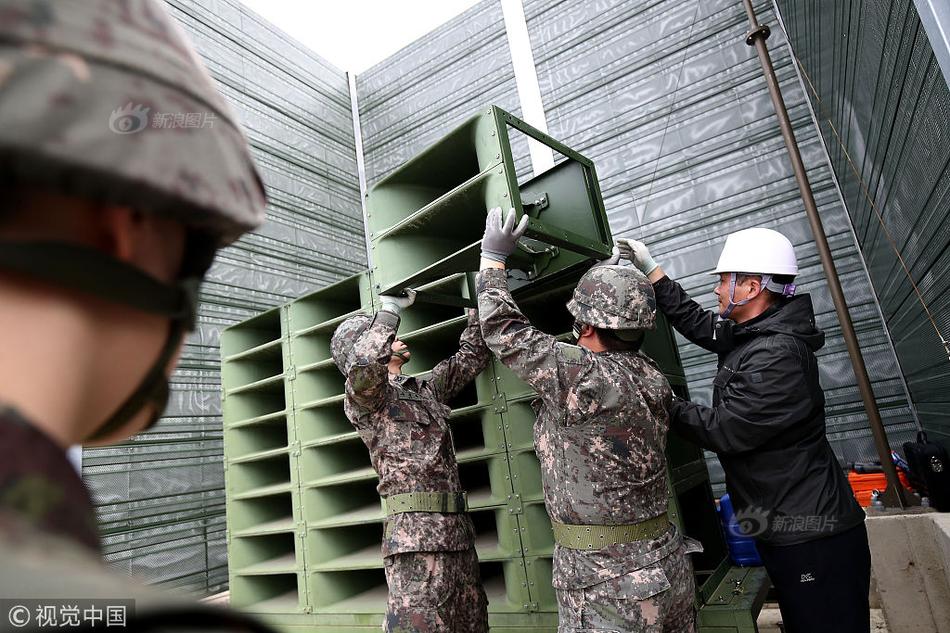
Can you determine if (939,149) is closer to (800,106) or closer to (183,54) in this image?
(183,54)

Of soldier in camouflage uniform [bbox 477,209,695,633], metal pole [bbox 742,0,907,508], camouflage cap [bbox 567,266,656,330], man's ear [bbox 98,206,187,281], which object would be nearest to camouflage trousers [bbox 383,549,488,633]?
soldier in camouflage uniform [bbox 477,209,695,633]

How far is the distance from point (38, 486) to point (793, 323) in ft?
8.71

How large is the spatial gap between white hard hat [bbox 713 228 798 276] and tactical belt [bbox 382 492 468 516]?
1757 millimetres

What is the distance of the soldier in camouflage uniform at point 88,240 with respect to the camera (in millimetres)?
294

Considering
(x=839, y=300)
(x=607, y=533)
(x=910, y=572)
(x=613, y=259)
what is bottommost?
(x=910, y=572)

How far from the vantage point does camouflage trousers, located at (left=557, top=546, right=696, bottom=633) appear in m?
1.85

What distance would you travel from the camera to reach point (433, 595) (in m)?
2.38

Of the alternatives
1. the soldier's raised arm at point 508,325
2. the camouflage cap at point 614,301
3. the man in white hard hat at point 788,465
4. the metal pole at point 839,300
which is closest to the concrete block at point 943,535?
the metal pole at point 839,300

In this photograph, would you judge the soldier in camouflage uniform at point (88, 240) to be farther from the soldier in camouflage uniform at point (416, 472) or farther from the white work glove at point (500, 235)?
the soldier in camouflage uniform at point (416, 472)

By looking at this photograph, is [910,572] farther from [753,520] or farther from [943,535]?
[753,520]

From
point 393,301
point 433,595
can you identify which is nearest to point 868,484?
point 433,595

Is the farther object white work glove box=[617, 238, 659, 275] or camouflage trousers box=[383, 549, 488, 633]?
white work glove box=[617, 238, 659, 275]

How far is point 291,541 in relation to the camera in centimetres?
467

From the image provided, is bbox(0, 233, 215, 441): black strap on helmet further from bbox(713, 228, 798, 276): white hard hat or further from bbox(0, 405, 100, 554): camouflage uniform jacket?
bbox(713, 228, 798, 276): white hard hat
